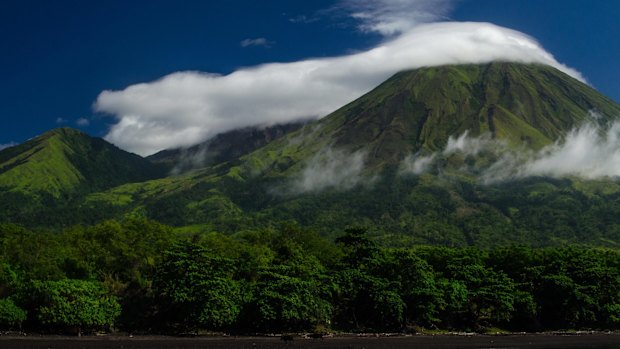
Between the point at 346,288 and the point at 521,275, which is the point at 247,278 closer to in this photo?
the point at 346,288

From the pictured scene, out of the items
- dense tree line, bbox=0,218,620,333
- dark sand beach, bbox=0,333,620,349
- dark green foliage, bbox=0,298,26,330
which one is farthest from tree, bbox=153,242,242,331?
dark green foliage, bbox=0,298,26,330

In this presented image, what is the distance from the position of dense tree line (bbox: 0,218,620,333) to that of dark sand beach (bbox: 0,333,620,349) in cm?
358

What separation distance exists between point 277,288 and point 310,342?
28.5 feet

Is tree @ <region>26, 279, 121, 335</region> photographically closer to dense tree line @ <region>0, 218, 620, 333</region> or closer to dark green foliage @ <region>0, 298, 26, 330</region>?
dense tree line @ <region>0, 218, 620, 333</region>

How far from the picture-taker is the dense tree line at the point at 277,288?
68000 mm

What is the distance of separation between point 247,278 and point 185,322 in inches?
560

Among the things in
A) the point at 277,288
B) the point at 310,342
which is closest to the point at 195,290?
the point at 277,288

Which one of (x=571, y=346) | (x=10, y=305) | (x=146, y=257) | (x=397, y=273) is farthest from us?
(x=146, y=257)

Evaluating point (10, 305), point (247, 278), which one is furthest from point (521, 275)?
point (10, 305)

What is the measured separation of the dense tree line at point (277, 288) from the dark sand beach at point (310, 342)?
3578mm

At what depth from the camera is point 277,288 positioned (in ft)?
228

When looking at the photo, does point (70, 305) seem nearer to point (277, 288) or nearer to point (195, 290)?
point (195, 290)

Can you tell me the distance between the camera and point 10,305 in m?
66.2

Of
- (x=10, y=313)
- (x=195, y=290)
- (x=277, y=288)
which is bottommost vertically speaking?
(x=10, y=313)
